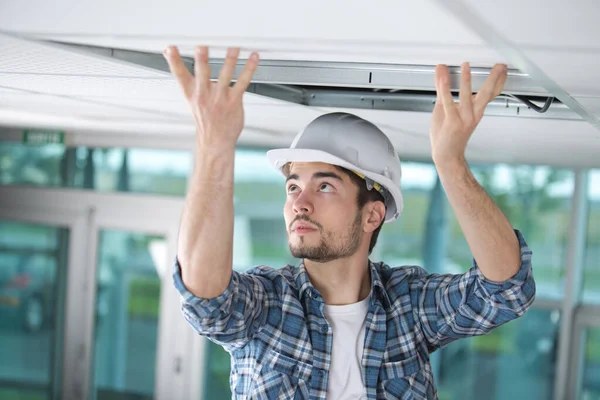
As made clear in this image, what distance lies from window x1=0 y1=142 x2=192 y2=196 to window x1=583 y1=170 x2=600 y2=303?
9.15 feet

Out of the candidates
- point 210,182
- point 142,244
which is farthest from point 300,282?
point 142,244

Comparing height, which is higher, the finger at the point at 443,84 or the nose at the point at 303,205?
the finger at the point at 443,84

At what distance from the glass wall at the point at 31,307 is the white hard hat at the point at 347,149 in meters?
4.01

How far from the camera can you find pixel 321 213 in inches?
82.9

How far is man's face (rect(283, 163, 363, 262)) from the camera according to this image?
6.75ft

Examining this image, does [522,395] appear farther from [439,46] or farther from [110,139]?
[439,46]

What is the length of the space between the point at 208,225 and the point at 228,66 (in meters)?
0.40

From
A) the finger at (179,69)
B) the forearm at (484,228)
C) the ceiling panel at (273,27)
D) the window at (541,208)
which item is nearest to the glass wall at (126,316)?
the window at (541,208)

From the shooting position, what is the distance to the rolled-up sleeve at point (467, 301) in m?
1.94

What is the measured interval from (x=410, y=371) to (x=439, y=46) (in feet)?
3.95

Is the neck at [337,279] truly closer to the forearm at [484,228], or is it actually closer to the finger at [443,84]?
Answer: the forearm at [484,228]

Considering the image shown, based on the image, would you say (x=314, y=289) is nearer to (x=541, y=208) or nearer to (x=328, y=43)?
(x=328, y=43)

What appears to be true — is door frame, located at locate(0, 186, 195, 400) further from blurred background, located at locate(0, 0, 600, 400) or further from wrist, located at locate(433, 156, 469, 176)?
wrist, located at locate(433, 156, 469, 176)

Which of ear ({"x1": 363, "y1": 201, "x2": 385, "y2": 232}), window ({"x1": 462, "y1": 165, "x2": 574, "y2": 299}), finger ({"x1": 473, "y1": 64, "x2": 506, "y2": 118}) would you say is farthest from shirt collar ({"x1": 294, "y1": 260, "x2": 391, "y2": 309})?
window ({"x1": 462, "y1": 165, "x2": 574, "y2": 299})
